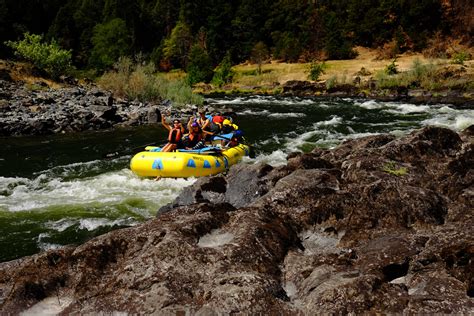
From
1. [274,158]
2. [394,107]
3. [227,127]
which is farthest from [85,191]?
[394,107]

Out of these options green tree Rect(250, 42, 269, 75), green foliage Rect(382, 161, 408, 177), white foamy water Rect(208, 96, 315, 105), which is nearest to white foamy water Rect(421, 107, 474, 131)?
white foamy water Rect(208, 96, 315, 105)

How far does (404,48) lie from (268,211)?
150ft

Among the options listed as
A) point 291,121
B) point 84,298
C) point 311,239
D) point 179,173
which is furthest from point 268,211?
point 291,121

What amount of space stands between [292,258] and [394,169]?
3.15 m

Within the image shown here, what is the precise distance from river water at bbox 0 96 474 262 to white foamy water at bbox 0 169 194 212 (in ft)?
0.07

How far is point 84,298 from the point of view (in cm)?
422

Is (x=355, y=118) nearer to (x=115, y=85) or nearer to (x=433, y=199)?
(x=115, y=85)

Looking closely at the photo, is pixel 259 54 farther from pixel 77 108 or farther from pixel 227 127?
pixel 227 127

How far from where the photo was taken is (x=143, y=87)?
25.3 m

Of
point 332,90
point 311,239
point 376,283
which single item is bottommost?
point 332,90

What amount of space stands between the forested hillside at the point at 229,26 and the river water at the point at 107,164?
24.4 metres

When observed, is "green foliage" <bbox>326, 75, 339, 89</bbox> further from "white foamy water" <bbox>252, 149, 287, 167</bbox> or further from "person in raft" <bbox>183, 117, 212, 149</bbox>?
"person in raft" <bbox>183, 117, 212, 149</bbox>

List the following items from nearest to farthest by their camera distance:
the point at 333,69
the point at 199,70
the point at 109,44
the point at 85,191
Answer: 1. the point at 85,191
2. the point at 333,69
3. the point at 199,70
4. the point at 109,44

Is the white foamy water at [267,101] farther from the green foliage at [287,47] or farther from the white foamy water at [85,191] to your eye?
the white foamy water at [85,191]
